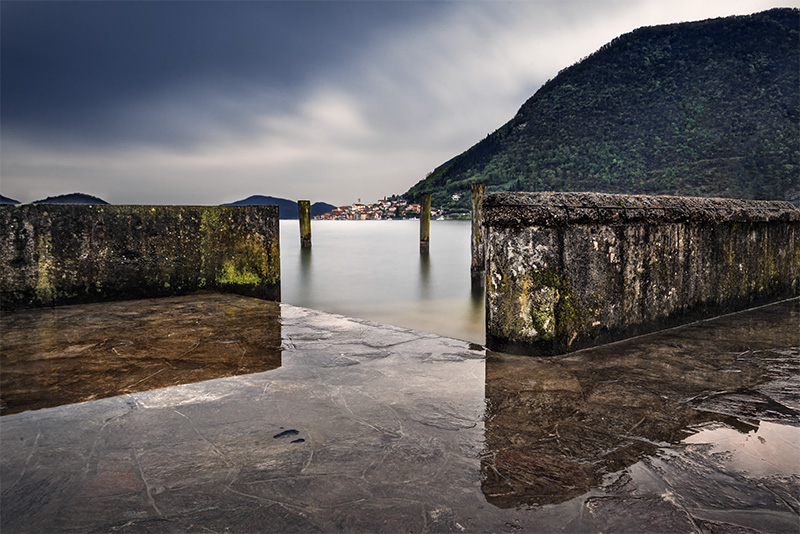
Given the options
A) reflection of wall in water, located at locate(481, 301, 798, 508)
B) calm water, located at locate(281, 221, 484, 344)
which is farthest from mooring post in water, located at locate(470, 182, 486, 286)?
reflection of wall in water, located at locate(481, 301, 798, 508)

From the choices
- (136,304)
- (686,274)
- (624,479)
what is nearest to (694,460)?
(624,479)

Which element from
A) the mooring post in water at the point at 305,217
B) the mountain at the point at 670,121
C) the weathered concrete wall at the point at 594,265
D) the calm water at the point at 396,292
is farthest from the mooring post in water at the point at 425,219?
the mountain at the point at 670,121

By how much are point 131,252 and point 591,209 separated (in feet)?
14.6

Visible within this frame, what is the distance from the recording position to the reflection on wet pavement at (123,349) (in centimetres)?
217

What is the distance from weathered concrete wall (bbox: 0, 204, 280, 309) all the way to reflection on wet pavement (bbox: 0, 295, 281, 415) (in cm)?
34

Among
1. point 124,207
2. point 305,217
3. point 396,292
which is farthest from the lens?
point 305,217

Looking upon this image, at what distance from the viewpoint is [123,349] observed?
282cm

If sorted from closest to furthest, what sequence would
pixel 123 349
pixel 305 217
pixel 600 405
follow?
1. pixel 600 405
2. pixel 123 349
3. pixel 305 217

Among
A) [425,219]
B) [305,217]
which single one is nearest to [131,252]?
[425,219]

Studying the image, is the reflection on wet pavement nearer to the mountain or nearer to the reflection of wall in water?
the reflection of wall in water

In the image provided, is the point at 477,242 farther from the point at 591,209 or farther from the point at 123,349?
the point at 123,349

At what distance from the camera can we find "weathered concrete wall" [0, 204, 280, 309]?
4277 millimetres

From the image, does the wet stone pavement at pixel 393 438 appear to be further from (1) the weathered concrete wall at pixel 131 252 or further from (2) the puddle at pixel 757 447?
(1) the weathered concrete wall at pixel 131 252

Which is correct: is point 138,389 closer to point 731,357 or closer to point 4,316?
point 4,316
